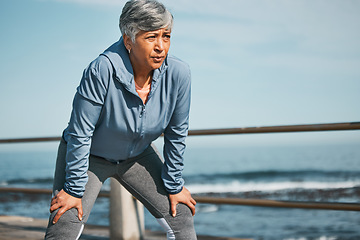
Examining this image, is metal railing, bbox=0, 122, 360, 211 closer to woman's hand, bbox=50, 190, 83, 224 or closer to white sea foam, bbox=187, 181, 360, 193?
woman's hand, bbox=50, 190, 83, 224

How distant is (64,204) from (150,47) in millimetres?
638

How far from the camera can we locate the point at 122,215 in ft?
10.7

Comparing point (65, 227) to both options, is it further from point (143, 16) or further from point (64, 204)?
point (143, 16)

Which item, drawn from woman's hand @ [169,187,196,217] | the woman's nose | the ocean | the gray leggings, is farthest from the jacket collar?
the ocean

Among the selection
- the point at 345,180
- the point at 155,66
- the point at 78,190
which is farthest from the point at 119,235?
the point at 345,180

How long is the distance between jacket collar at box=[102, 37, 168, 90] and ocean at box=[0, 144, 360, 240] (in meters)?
5.70

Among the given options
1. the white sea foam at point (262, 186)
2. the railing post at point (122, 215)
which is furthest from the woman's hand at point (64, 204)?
the white sea foam at point (262, 186)

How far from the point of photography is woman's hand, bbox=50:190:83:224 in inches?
63.4

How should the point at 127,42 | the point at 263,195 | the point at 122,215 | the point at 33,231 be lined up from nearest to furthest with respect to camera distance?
the point at 127,42
the point at 122,215
the point at 33,231
the point at 263,195

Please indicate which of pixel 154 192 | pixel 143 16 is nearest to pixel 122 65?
pixel 143 16

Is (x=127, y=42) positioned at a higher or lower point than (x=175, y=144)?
higher

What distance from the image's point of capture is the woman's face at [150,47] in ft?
5.27

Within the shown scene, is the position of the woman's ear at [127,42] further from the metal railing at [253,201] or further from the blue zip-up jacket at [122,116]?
the metal railing at [253,201]

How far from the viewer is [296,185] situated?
67.1 feet
